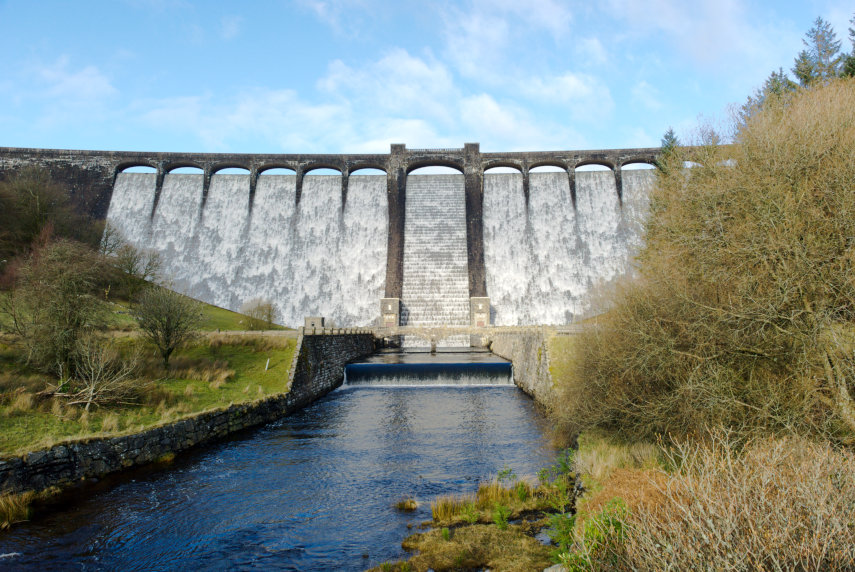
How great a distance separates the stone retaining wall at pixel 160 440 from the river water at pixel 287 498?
577mm

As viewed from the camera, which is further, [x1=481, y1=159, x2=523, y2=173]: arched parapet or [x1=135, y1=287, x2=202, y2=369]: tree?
[x1=481, y1=159, x2=523, y2=173]: arched parapet

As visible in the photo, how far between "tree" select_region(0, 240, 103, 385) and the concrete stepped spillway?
82.9ft

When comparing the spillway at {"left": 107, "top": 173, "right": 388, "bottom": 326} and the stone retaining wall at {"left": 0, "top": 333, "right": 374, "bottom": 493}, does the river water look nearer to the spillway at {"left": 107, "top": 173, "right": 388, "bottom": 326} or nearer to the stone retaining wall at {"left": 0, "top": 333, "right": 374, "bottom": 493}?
the stone retaining wall at {"left": 0, "top": 333, "right": 374, "bottom": 493}

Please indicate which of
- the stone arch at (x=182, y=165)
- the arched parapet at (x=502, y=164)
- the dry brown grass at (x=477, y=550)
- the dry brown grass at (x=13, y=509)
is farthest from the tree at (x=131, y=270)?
the dry brown grass at (x=477, y=550)

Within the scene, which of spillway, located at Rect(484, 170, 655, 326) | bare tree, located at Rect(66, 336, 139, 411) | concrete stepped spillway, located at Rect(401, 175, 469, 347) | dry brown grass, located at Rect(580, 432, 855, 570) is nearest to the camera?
dry brown grass, located at Rect(580, 432, 855, 570)

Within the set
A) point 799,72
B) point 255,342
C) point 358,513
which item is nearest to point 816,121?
point 358,513

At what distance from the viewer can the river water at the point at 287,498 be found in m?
8.06

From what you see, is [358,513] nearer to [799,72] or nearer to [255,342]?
[255,342]

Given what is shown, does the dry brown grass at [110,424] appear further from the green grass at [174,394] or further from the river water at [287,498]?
the river water at [287,498]

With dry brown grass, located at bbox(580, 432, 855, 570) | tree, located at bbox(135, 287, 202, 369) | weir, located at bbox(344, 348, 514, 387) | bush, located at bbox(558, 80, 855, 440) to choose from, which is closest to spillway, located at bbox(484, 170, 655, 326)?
weir, located at bbox(344, 348, 514, 387)

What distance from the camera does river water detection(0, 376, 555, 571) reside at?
8062 mm

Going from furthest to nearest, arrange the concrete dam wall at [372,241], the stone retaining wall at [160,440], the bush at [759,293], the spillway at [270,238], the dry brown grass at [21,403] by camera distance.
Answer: the spillway at [270,238] < the concrete dam wall at [372,241] < the dry brown grass at [21,403] < the stone retaining wall at [160,440] < the bush at [759,293]

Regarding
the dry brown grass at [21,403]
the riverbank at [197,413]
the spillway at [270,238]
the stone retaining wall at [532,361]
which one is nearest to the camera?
the riverbank at [197,413]

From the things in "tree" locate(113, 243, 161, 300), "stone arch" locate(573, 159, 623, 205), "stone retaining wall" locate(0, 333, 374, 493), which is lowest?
"stone retaining wall" locate(0, 333, 374, 493)
